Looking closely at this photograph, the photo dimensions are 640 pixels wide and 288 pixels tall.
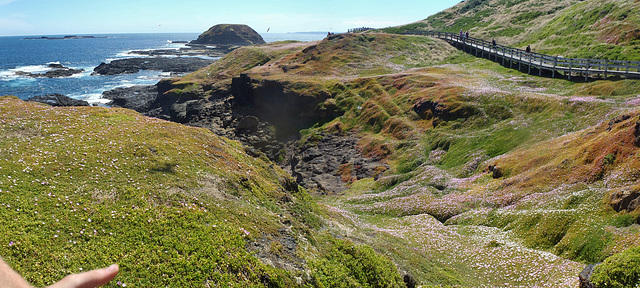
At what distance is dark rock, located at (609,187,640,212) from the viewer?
22109 millimetres

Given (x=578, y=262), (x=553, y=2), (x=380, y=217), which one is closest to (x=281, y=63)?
(x=380, y=217)

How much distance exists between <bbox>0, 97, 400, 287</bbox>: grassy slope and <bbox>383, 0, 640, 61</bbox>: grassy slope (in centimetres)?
6520

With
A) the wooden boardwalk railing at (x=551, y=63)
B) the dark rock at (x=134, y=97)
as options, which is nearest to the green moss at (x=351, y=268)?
the wooden boardwalk railing at (x=551, y=63)

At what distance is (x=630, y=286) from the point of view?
13266 mm

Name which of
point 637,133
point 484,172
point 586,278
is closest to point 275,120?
point 484,172

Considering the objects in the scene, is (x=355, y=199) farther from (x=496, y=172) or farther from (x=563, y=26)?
(x=563, y=26)

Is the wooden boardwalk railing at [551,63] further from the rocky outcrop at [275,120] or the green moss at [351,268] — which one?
the green moss at [351,268]

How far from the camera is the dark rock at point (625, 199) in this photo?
22.1 meters

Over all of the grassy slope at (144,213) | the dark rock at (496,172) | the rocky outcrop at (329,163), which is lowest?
the rocky outcrop at (329,163)

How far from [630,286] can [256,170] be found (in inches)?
768

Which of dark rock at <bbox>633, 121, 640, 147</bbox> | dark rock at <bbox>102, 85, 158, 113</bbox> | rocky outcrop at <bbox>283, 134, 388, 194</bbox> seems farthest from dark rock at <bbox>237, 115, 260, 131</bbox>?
dark rock at <bbox>633, 121, 640, 147</bbox>

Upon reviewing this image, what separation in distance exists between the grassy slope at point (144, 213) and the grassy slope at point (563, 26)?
6520 cm

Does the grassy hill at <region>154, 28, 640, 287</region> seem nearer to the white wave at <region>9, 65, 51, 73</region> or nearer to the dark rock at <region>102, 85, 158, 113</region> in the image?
the dark rock at <region>102, 85, 158, 113</region>

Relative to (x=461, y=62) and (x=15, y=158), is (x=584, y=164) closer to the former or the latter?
(x=15, y=158)
